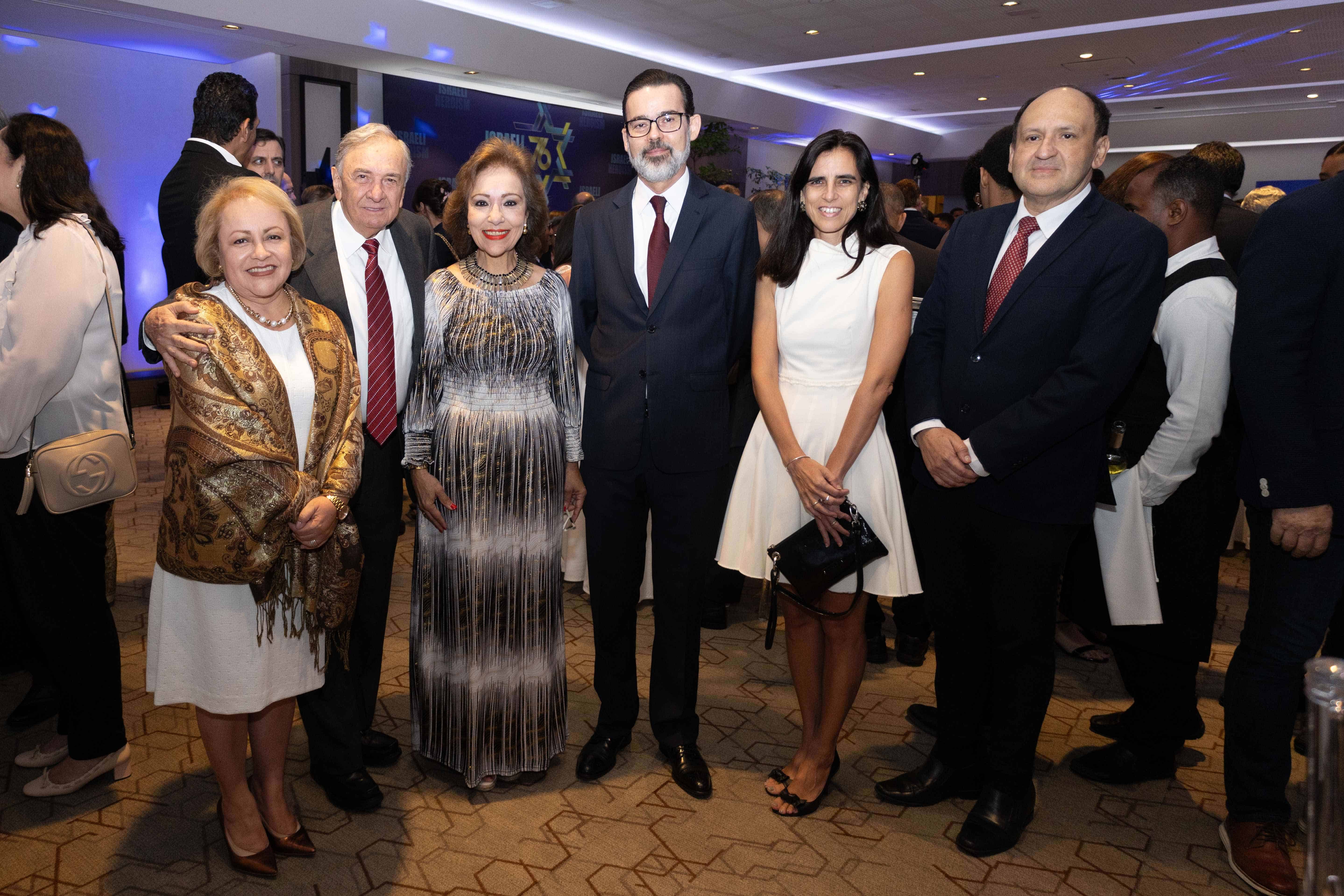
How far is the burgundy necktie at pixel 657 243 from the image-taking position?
263cm

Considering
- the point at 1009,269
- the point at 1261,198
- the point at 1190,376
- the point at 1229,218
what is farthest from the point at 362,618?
the point at 1261,198

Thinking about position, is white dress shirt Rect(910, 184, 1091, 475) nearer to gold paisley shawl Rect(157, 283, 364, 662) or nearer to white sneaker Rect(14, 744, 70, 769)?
gold paisley shawl Rect(157, 283, 364, 662)

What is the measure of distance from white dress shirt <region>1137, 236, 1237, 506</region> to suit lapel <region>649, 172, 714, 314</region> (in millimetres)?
1340

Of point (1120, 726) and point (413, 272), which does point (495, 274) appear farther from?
point (1120, 726)

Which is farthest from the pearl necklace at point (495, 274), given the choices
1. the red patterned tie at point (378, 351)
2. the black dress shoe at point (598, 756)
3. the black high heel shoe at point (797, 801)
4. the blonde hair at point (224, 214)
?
the black high heel shoe at point (797, 801)

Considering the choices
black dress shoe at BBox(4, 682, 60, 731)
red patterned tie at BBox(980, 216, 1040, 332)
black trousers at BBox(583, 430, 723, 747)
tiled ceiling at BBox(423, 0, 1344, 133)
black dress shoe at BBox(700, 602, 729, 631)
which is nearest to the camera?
red patterned tie at BBox(980, 216, 1040, 332)

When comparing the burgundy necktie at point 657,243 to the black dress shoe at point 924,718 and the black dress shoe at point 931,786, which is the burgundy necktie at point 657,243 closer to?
the black dress shoe at point 931,786

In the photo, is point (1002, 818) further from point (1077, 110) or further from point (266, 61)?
point (266, 61)

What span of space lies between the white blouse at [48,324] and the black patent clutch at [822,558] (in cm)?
194

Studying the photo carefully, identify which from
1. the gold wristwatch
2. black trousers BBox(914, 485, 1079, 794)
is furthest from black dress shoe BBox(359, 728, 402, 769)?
black trousers BBox(914, 485, 1079, 794)

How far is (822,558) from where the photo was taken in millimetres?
2469

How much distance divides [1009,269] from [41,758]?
10.3 ft

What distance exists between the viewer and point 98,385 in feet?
8.32

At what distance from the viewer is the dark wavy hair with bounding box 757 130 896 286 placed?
250 centimetres
